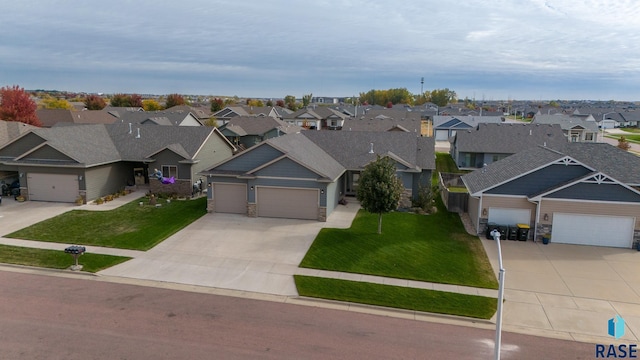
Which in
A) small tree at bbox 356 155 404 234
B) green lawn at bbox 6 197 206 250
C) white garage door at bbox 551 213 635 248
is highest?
small tree at bbox 356 155 404 234

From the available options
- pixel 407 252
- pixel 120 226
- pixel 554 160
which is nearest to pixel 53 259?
pixel 120 226

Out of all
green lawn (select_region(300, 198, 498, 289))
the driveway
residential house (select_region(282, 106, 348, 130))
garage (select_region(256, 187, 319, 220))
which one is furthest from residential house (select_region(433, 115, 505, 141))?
garage (select_region(256, 187, 319, 220))

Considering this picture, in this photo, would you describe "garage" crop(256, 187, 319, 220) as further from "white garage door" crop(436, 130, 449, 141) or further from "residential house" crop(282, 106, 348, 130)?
"residential house" crop(282, 106, 348, 130)

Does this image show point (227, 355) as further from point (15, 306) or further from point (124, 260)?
point (124, 260)

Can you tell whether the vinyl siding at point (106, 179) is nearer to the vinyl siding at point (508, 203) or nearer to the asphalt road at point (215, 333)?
the asphalt road at point (215, 333)

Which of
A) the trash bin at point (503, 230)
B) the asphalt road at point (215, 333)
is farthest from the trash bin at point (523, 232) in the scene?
the asphalt road at point (215, 333)

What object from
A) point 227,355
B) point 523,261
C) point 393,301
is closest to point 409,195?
point 523,261
